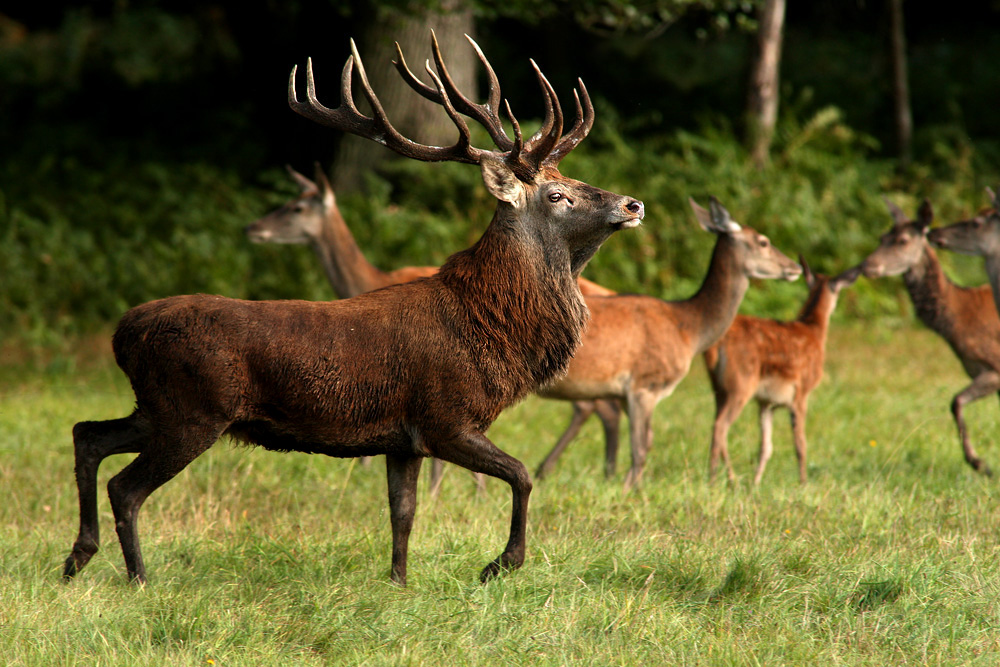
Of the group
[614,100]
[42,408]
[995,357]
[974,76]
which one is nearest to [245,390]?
A: [42,408]

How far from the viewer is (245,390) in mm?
4641

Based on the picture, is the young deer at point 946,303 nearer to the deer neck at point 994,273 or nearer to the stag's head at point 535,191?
the deer neck at point 994,273

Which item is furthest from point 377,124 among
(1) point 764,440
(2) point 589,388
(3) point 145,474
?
(1) point 764,440

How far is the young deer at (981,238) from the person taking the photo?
26.9ft

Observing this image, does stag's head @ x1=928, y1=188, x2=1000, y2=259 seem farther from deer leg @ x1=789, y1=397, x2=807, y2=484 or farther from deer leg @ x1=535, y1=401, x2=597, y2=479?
deer leg @ x1=535, y1=401, x2=597, y2=479

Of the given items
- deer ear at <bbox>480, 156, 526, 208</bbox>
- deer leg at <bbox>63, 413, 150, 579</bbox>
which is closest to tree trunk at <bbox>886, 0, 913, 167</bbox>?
deer ear at <bbox>480, 156, 526, 208</bbox>

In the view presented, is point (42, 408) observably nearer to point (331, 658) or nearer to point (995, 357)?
point (331, 658)

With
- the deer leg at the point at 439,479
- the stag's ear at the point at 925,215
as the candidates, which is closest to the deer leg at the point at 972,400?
the stag's ear at the point at 925,215

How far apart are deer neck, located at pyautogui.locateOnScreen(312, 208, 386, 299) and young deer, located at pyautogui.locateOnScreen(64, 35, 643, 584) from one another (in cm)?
385

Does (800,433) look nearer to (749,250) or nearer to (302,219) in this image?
(749,250)

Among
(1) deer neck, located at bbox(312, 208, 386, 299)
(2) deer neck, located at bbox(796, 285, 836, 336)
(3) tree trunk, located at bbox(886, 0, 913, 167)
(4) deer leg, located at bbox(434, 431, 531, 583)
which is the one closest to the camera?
(4) deer leg, located at bbox(434, 431, 531, 583)

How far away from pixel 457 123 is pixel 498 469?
154 cm

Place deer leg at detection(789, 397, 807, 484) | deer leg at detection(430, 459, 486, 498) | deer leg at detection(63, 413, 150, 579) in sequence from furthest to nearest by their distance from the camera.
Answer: deer leg at detection(789, 397, 807, 484) → deer leg at detection(430, 459, 486, 498) → deer leg at detection(63, 413, 150, 579)

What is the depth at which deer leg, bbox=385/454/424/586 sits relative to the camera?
16.5ft
